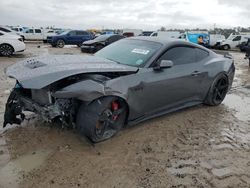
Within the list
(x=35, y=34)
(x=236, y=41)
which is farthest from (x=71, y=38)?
(x=236, y=41)

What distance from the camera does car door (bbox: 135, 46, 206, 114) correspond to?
466 cm

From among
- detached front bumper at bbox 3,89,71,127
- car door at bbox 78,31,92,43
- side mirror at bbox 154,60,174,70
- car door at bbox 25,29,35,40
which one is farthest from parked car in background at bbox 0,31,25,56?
car door at bbox 25,29,35,40

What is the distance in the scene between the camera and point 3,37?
47.4 ft

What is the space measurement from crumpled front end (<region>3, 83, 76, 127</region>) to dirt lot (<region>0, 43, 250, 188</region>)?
37 cm

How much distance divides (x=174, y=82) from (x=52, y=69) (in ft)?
6.98

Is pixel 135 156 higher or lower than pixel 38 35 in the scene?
higher

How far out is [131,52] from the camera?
513 centimetres

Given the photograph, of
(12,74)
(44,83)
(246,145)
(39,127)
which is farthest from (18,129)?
(246,145)

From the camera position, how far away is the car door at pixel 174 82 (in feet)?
15.3

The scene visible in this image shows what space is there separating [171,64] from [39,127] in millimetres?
2366

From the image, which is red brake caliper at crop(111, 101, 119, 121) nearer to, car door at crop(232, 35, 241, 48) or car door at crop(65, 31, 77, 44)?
car door at crop(65, 31, 77, 44)

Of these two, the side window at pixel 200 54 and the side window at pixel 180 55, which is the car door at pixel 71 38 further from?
the side window at pixel 180 55

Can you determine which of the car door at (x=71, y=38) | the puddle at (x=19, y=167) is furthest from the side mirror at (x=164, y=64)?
the car door at (x=71, y=38)

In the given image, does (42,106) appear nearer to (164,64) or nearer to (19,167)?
(19,167)
